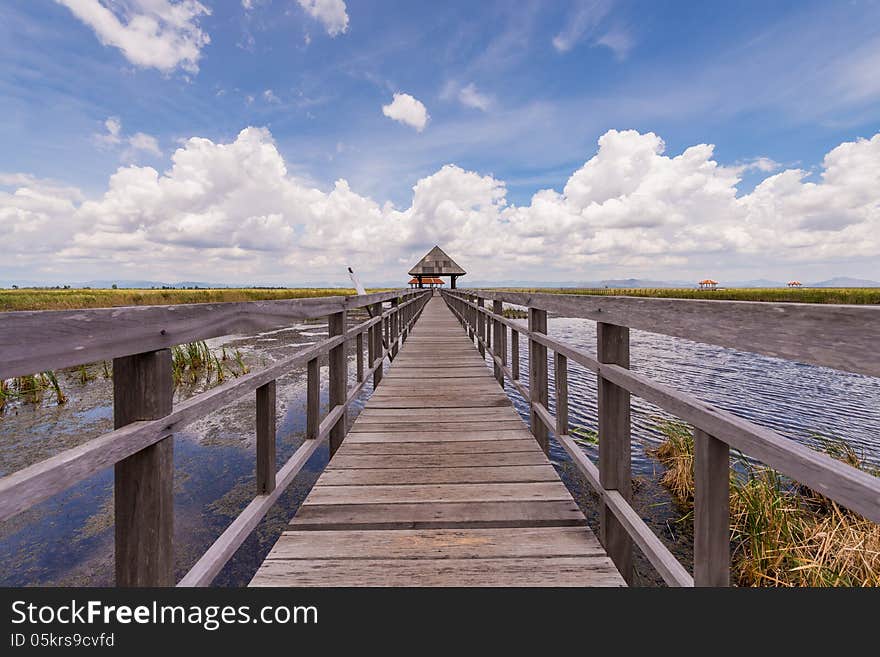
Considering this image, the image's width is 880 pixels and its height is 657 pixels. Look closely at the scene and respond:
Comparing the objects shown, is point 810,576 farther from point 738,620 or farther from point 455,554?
point 455,554

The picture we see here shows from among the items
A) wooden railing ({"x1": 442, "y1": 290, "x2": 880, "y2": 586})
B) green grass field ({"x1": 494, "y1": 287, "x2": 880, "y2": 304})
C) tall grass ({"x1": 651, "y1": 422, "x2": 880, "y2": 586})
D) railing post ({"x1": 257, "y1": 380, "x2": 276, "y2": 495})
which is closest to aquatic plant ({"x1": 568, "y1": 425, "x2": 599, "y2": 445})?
tall grass ({"x1": 651, "y1": 422, "x2": 880, "y2": 586})

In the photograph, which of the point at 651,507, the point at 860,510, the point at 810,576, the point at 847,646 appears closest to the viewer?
the point at 860,510

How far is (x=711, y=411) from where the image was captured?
4.01 ft

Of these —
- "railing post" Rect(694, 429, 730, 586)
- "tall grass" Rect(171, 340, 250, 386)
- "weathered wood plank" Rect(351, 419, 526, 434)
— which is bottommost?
"tall grass" Rect(171, 340, 250, 386)

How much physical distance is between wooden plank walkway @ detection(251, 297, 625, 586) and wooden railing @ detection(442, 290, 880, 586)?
304 mm

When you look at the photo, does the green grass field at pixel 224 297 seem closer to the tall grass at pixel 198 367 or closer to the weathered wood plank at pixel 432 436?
the tall grass at pixel 198 367

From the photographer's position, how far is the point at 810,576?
275cm

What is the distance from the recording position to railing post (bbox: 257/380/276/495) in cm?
195

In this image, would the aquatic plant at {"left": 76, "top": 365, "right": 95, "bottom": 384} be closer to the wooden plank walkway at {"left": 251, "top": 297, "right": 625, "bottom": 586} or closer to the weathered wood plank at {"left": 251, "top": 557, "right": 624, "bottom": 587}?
the wooden plank walkway at {"left": 251, "top": 297, "right": 625, "bottom": 586}

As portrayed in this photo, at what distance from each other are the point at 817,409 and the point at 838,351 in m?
8.37

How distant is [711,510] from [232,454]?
511cm

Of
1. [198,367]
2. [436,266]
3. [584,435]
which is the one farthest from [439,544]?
[436,266]

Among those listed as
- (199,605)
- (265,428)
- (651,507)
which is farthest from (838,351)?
(651,507)

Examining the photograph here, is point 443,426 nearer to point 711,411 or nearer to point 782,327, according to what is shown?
point 711,411
